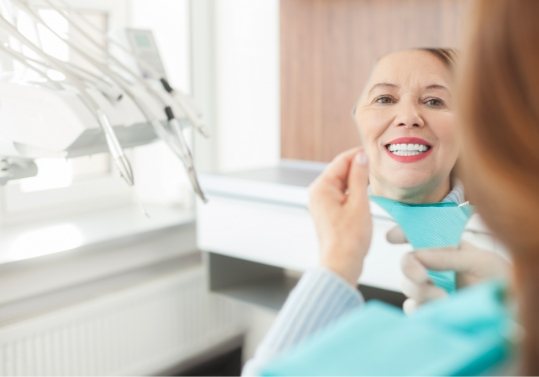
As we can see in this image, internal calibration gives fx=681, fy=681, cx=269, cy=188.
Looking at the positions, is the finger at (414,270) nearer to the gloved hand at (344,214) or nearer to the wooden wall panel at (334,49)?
the gloved hand at (344,214)

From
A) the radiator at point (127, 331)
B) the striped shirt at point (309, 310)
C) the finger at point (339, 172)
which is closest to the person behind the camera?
the striped shirt at point (309, 310)

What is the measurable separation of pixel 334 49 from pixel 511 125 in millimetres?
1722

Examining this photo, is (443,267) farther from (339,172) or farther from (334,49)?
(334,49)

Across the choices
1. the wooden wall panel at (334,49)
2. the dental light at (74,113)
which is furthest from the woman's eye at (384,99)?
the wooden wall panel at (334,49)

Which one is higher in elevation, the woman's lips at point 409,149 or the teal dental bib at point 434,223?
the woman's lips at point 409,149

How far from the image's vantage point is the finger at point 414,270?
89cm

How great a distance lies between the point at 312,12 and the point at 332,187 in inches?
57.3

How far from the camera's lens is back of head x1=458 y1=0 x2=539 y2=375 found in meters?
0.39

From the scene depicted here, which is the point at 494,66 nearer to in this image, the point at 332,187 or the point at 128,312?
the point at 332,187

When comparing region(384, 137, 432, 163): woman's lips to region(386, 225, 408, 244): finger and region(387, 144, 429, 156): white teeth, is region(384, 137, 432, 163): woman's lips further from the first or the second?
region(386, 225, 408, 244): finger

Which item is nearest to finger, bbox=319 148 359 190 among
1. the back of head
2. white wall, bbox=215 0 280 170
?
the back of head

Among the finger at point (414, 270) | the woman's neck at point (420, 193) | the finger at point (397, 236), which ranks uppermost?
the woman's neck at point (420, 193)

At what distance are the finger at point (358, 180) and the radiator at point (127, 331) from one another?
1475 mm

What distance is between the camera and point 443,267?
0.86m
